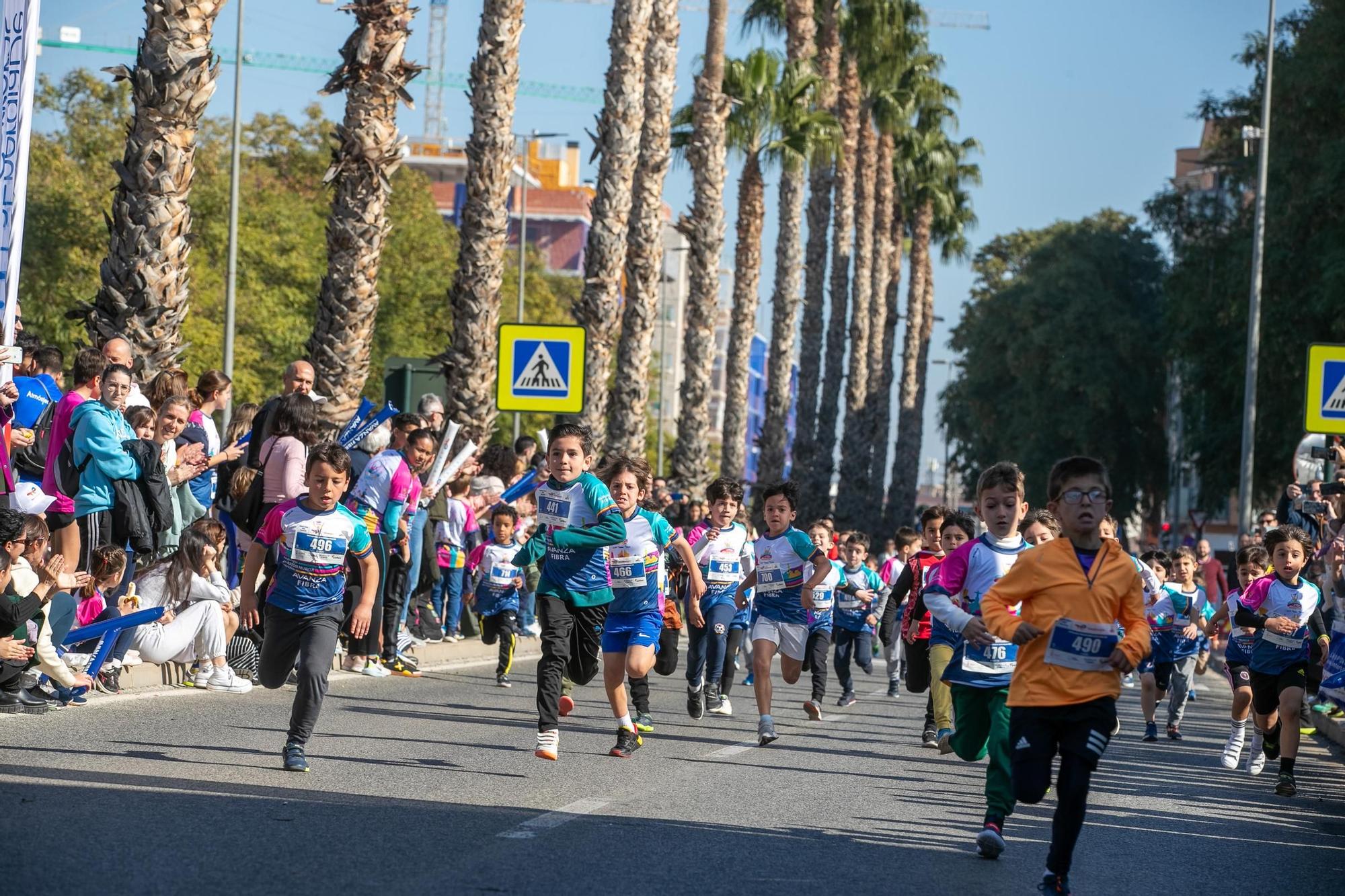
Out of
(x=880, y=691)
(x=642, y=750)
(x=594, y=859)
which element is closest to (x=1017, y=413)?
(x=880, y=691)

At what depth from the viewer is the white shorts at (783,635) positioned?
13445 mm

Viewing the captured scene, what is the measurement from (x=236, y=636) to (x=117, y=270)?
3801mm

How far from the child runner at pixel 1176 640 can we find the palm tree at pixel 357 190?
26.5 ft

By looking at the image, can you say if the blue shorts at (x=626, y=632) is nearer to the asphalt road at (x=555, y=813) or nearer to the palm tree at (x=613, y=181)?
the asphalt road at (x=555, y=813)

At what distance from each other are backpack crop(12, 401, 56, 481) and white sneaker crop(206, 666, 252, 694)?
1806mm

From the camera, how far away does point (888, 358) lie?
57.7m

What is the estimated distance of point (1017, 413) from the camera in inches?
2506

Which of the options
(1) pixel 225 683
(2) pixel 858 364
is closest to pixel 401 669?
(1) pixel 225 683

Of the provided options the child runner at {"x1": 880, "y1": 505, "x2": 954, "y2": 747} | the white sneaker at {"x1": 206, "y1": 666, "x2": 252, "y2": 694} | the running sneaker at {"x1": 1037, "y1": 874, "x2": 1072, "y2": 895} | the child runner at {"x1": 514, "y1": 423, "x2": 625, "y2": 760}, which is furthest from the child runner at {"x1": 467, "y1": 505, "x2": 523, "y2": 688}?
the running sneaker at {"x1": 1037, "y1": 874, "x2": 1072, "y2": 895}

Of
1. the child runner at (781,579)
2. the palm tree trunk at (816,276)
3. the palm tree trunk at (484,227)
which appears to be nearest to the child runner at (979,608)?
the child runner at (781,579)

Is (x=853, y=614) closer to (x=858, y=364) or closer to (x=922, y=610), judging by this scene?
(x=922, y=610)

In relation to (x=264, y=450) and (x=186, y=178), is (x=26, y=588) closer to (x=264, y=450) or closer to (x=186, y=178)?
(x=264, y=450)

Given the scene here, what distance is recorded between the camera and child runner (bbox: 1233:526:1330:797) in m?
12.2

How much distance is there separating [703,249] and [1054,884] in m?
25.9
